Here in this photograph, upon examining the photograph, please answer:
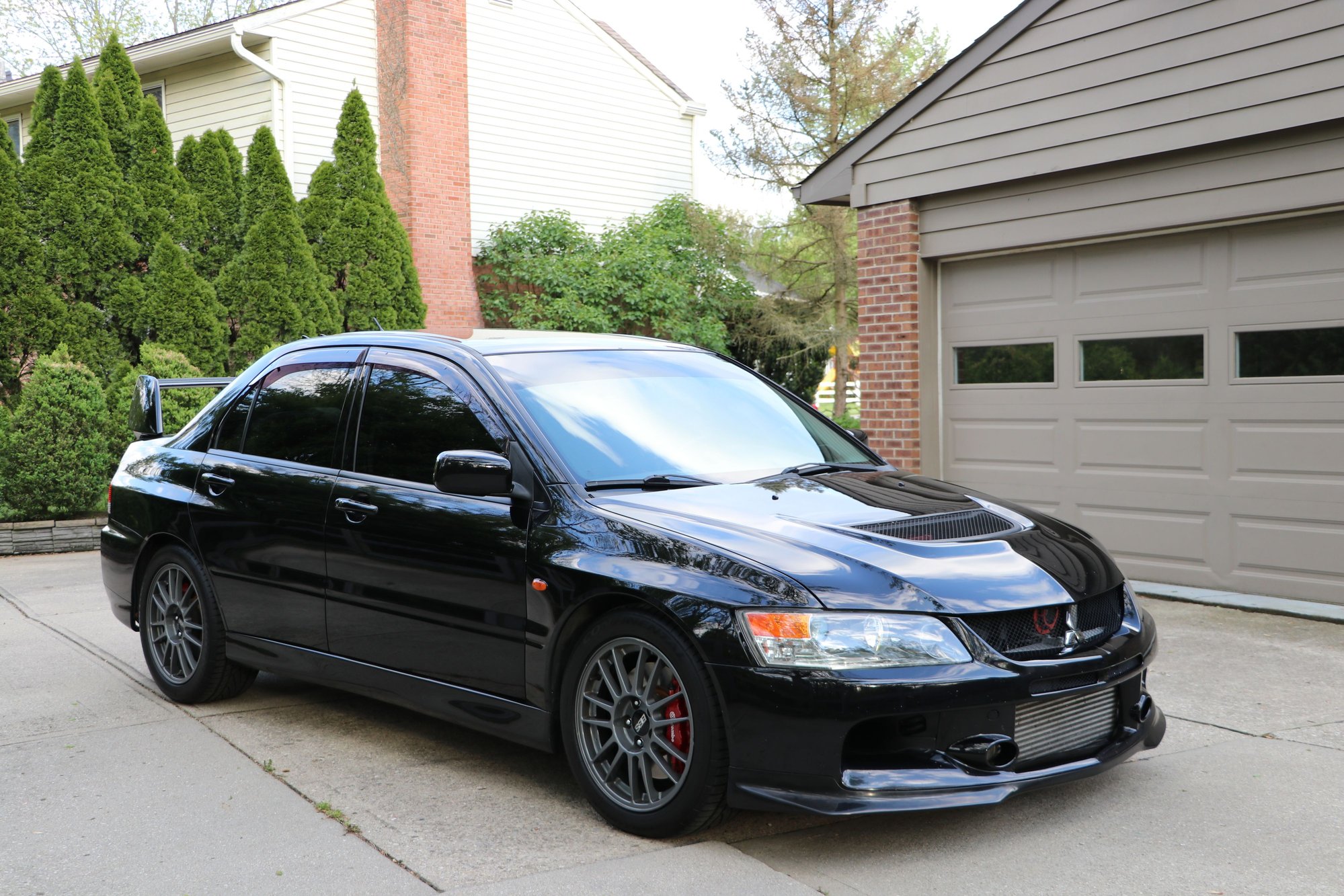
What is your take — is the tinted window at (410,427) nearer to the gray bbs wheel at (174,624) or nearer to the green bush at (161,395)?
the gray bbs wheel at (174,624)

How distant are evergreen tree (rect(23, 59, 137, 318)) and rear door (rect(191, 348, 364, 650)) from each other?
8.61 meters

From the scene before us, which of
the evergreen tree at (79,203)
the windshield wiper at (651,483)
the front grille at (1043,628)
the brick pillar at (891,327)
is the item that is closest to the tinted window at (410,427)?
the windshield wiper at (651,483)

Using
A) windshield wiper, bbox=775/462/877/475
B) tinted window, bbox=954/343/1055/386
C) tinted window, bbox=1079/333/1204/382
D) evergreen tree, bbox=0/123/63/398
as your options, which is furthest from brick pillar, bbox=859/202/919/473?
evergreen tree, bbox=0/123/63/398

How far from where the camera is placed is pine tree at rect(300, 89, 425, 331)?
51.3 ft

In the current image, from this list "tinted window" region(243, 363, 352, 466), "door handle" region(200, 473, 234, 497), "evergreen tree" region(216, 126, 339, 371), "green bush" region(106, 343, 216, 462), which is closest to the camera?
"tinted window" region(243, 363, 352, 466)

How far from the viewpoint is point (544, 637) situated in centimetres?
409

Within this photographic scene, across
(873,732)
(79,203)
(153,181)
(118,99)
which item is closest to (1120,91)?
(873,732)

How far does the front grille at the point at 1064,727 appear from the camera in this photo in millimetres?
3645

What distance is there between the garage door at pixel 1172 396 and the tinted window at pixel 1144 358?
0.4 inches

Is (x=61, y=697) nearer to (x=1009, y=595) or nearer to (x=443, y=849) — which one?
(x=443, y=849)

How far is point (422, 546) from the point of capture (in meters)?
4.50

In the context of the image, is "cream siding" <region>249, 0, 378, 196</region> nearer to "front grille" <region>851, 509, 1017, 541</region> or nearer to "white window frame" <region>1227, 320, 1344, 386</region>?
"white window frame" <region>1227, 320, 1344, 386</region>

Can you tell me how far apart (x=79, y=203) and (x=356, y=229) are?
140 inches


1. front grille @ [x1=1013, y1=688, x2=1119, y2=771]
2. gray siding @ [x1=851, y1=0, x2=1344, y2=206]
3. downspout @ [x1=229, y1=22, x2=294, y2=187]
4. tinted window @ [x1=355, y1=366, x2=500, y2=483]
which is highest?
downspout @ [x1=229, y1=22, x2=294, y2=187]
